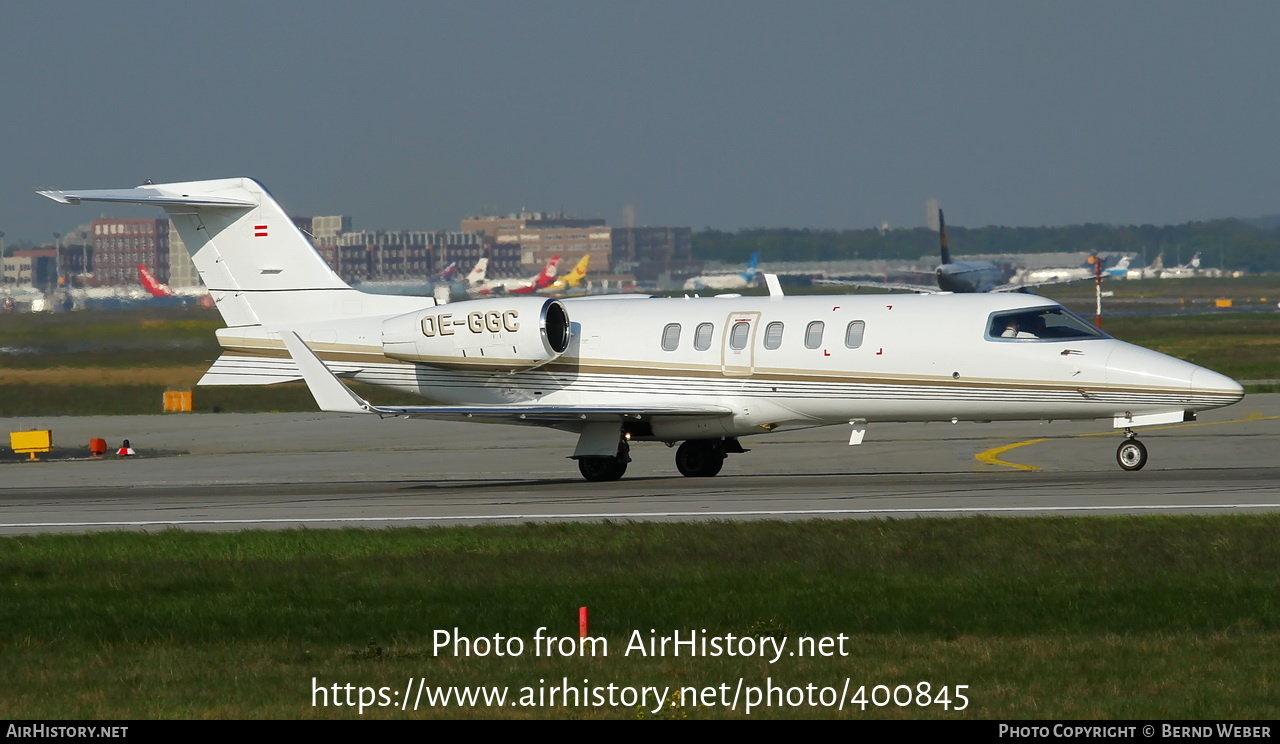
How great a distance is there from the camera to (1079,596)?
517 inches

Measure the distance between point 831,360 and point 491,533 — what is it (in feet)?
26.7

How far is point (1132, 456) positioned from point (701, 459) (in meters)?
7.06

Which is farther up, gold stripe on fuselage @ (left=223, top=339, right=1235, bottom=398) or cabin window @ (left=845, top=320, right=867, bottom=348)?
cabin window @ (left=845, top=320, right=867, bottom=348)

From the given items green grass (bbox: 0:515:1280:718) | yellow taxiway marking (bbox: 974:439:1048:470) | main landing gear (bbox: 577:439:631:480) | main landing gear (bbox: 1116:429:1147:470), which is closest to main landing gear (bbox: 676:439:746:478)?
main landing gear (bbox: 577:439:631:480)

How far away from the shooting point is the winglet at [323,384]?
23391 mm

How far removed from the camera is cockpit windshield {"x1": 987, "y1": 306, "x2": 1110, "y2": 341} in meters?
23.5

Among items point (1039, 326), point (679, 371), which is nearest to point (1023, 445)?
point (1039, 326)

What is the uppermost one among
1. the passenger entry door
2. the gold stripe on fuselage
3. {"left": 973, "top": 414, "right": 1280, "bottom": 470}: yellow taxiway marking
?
the passenger entry door

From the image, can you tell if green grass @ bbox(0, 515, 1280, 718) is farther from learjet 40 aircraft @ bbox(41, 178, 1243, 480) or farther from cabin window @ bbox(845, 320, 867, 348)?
cabin window @ bbox(845, 320, 867, 348)

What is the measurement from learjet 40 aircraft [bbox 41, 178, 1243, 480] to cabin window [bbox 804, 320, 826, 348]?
0.12 feet

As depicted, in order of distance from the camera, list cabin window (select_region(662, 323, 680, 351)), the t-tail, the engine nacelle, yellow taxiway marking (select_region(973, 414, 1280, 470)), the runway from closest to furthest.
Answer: the runway < cabin window (select_region(662, 323, 680, 351)) < the engine nacelle < yellow taxiway marking (select_region(973, 414, 1280, 470)) < the t-tail
